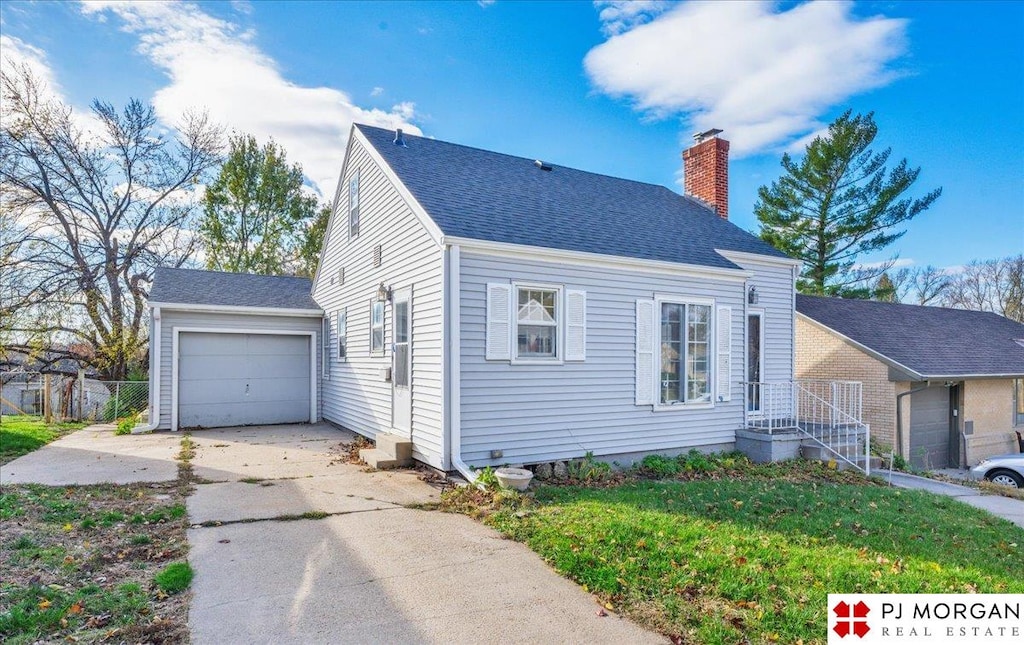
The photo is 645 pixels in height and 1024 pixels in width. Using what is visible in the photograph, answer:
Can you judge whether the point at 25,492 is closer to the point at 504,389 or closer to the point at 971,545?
the point at 504,389

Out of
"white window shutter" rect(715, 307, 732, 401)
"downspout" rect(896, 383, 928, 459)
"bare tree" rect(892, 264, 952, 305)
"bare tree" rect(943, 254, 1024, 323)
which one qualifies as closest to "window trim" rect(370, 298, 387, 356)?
"white window shutter" rect(715, 307, 732, 401)

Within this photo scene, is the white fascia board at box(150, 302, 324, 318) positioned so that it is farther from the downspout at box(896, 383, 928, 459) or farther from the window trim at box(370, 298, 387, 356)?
the downspout at box(896, 383, 928, 459)

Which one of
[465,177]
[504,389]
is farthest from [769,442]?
[465,177]

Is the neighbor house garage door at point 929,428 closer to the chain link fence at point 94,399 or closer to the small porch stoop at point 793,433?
the small porch stoop at point 793,433

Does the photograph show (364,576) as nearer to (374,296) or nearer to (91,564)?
(91,564)

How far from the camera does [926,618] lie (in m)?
3.46

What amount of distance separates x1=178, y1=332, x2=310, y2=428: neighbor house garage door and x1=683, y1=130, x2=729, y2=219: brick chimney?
34.3 ft

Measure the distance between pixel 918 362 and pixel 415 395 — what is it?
1360 cm

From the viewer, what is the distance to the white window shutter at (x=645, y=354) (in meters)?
8.55

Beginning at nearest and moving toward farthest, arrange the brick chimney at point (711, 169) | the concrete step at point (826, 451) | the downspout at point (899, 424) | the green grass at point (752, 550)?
the green grass at point (752, 550) < the concrete step at point (826, 451) < the brick chimney at point (711, 169) < the downspout at point (899, 424)

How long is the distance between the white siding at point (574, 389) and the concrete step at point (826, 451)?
1720 millimetres

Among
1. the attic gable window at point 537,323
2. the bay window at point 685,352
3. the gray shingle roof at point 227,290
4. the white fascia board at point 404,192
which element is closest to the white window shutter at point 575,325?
the attic gable window at point 537,323

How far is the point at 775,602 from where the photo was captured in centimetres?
355

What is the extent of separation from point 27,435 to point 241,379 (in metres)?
3.89
